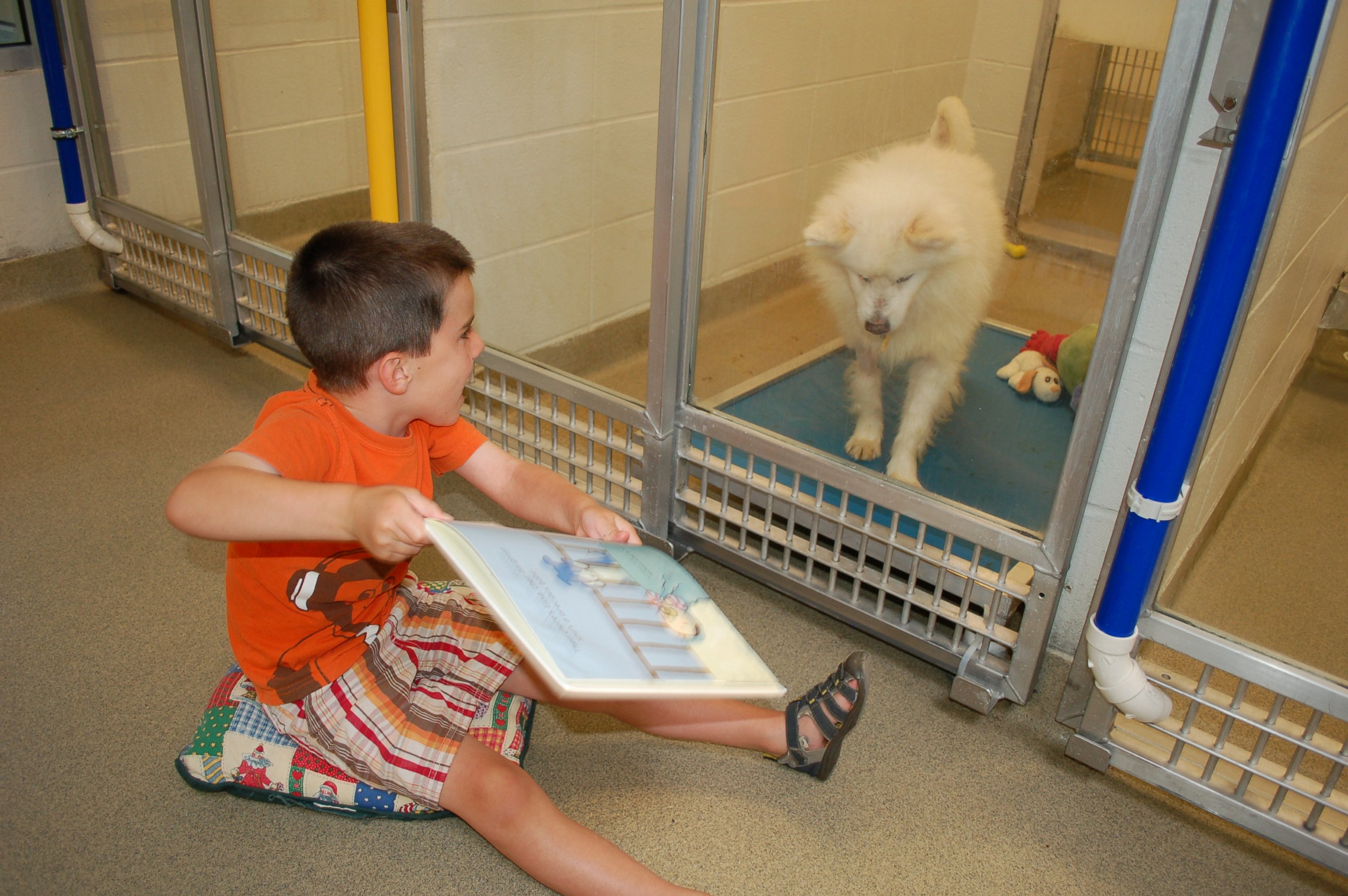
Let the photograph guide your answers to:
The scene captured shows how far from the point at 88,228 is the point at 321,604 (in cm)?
190

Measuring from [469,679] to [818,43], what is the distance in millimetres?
985

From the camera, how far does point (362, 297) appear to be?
1035 millimetres

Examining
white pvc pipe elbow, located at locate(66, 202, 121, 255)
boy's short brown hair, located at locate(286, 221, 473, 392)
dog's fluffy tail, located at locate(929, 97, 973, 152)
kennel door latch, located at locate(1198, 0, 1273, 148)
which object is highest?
kennel door latch, located at locate(1198, 0, 1273, 148)

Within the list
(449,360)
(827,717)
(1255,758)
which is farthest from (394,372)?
(1255,758)

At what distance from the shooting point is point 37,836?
114cm

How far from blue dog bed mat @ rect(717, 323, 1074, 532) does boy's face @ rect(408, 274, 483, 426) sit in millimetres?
608

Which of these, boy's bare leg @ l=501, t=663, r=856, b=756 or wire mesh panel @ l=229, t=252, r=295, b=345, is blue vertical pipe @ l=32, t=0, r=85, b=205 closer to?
wire mesh panel @ l=229, t=252, r=295, b=345

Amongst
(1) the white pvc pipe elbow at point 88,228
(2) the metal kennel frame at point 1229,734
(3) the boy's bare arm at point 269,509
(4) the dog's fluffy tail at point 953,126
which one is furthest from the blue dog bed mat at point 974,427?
(1) the white pvc pipe elbow at point 88,228

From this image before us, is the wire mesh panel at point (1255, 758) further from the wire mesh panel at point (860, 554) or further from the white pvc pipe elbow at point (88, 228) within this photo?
the white pvc pipe elbow at point (88, 228)

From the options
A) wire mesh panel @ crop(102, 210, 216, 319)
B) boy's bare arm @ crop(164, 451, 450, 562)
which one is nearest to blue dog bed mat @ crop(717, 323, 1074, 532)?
boy's bare arm @ crop(164, 451, 450, 562)

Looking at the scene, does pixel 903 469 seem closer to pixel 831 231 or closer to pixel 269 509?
pixel 831 231

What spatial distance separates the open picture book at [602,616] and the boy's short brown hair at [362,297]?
0.85ft

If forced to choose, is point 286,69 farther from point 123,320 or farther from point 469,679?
point 469,679

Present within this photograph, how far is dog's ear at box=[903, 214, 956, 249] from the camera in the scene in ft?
4.44
